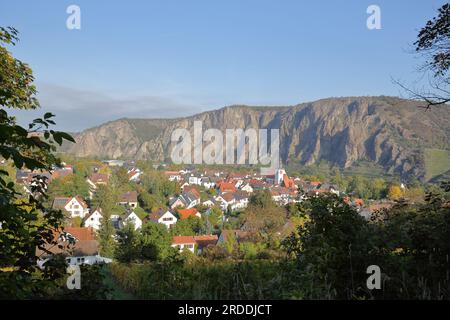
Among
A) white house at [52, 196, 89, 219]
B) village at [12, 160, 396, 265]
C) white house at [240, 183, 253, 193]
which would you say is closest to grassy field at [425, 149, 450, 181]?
village at [12, 160, 396, 265]

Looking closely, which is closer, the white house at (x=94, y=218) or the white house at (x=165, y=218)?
the white house at (x=94, y=218)

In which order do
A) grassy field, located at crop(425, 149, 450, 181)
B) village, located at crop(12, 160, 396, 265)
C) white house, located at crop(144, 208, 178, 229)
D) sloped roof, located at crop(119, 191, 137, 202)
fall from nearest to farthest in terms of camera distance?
village, located at crop(12, 160, 396, 265) → white house, located at crop(144, 208, 178, 229) → sloped roof, located at crop(119, 191, 137, 202) → grassy field, located at crop(425, 149, 450, 181)

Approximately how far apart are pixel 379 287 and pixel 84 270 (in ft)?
10.2

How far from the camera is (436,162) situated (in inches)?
5044

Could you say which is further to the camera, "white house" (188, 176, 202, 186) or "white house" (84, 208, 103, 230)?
"white house" (188, 176, 202, 186)

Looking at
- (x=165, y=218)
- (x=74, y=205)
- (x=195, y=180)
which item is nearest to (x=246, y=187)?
(x=195, y=180)

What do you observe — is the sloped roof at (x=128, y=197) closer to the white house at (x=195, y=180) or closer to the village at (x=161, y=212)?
the village at (x=161, y=212)

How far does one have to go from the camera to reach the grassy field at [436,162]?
118 meters

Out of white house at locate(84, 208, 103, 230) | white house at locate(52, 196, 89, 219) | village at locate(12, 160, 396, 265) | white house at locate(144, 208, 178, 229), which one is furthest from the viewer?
white house at locate(52, 196, 89, 219)

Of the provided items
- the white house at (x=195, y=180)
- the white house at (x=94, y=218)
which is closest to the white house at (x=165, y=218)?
the white house at (x=94, y=218)

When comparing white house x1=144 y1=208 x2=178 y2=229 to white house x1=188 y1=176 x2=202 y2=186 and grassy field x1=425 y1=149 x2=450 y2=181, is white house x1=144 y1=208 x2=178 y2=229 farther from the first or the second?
grassy field x1=425 y1=149 x2=450 y2=181

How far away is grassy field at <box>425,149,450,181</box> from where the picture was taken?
11825cm
